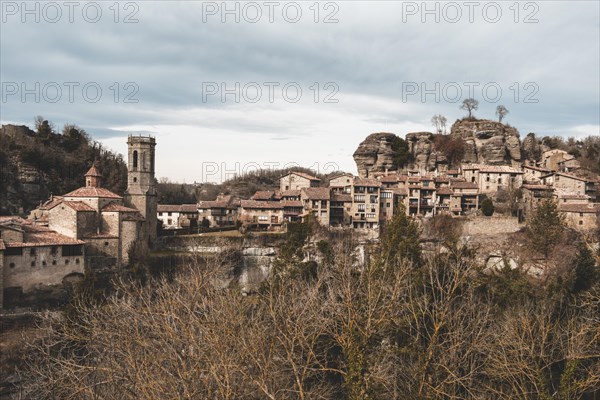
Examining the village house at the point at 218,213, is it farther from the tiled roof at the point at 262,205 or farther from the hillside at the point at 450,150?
the hillside at the point at 450,150

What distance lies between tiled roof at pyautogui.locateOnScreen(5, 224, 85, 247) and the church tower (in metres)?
8.17

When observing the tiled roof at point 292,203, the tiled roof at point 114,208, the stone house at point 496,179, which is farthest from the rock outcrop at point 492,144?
the tiled roof at point 114,208

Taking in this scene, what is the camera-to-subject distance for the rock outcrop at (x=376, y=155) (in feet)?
230

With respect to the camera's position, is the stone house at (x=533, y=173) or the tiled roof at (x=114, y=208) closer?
the tiled roof at (x=114, y=208)

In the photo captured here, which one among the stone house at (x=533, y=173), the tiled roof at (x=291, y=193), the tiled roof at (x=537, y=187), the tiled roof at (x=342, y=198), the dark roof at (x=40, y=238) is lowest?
the dark roof at (x=40, y=238)

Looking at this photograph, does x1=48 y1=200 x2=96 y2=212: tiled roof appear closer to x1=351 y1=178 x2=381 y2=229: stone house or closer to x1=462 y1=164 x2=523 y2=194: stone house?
x1=351 y1=178 x2=381 y2=229: stone house

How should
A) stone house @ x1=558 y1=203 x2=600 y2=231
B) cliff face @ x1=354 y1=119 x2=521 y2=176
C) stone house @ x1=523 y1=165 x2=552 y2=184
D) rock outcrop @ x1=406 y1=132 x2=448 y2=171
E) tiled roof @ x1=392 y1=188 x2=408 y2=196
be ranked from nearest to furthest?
1. stone house @ x1=558 y1=203 x2=600 y2=231
2. tiled roof @ x1=392 y1=188 x2=408 y2=196
3. stone house @ x1=523 y1=165 x2=552 y2=184
4. cliff face @ x1=354 y1=119 x2=521 y2=176
5. rock outcrop @ x1=406 y1=132 x2=448 y2=171

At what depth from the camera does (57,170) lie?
197 feet

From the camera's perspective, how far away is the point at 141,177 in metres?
43.5

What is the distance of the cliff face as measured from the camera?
68500mm

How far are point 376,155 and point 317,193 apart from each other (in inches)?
888

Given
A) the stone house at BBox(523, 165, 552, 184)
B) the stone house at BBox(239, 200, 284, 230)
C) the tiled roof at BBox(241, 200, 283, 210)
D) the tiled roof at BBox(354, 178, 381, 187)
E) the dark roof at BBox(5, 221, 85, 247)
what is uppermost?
the stone house at BBox(523, 165, 552, 184)

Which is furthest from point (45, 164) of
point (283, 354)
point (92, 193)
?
point (283, 354)

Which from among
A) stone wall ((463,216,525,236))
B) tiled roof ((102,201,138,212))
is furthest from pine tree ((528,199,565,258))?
tiled roof ((102,201,138,212))
